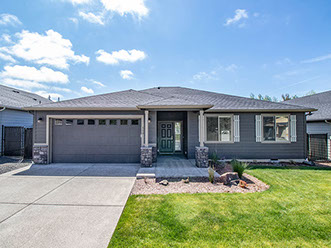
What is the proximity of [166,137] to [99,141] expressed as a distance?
3905mm

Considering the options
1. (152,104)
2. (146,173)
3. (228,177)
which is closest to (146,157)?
(146,173)

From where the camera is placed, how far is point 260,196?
3840mm

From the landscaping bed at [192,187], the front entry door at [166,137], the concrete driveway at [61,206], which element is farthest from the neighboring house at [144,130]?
the front entry door at [166,137]

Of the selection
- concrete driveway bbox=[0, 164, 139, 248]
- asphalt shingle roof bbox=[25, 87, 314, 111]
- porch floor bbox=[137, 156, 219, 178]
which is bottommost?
concrete driveway bbox=[0, 164, 139, 248]

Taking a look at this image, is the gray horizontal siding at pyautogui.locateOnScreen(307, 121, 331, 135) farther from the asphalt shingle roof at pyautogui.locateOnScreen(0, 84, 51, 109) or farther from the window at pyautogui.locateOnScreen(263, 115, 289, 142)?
the asphalt shingle roof at pyautogui.locateOnScreen(0, 84, 51, 109)

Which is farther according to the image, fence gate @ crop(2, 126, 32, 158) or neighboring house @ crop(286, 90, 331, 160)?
fence gate @ crop(2, 126, 32, 158)

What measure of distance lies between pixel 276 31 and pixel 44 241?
500 inches

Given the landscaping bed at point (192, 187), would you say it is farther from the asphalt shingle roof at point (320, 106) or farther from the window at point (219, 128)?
the asphalt shingle roof at point (320, 106)

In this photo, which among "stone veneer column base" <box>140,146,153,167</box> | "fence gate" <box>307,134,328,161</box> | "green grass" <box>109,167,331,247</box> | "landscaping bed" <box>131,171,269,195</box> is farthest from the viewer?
"fence gate" <box>307,134,328,161</box>

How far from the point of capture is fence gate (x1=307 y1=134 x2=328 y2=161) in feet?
27.1

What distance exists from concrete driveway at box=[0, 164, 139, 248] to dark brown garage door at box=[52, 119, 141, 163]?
4.08 ft

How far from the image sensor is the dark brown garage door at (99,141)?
23.2ft

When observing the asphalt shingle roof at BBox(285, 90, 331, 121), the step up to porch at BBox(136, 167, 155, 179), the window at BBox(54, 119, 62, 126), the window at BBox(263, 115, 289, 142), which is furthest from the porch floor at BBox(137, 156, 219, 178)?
the asphalt shingle roof at BBox(285, 90, 331, 121)

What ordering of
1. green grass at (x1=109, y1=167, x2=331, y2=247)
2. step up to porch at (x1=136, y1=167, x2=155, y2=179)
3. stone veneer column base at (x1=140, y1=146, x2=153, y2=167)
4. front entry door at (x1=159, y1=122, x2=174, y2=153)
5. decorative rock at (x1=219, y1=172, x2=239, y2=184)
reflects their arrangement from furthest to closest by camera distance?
front entry door at (x1=159, y1=122, x2=174, y2=153) → stone veneer column base at (x1=140, y1=146, x2=153, y2=167) → step up to porch at (x1=136, y1=167, x2=155, y2=179) → decorative rock at (x1=219, y1=172, x2=239, y2=184) → green grass at (x1=109, y1=167, x2=331, y2=247)
